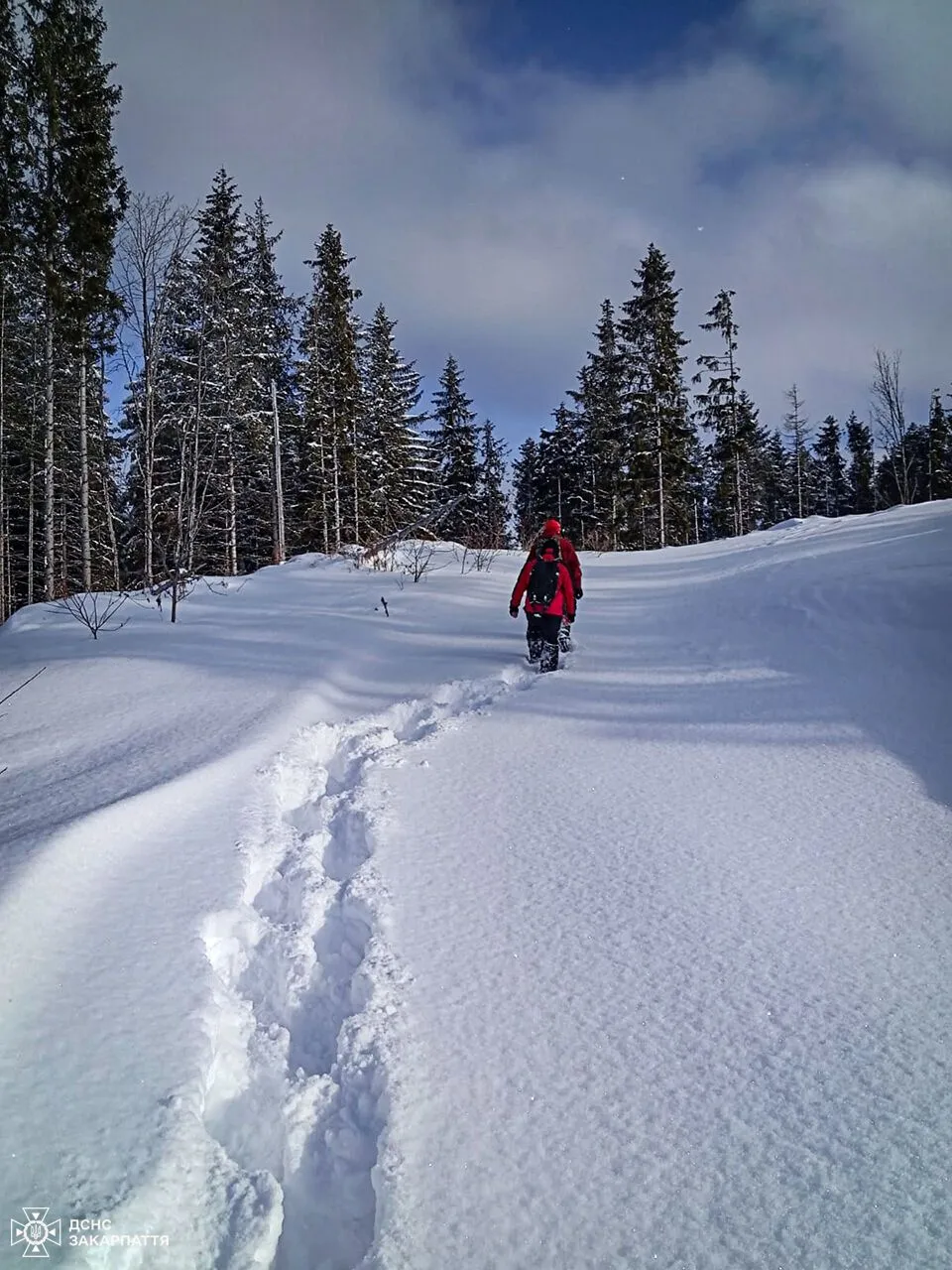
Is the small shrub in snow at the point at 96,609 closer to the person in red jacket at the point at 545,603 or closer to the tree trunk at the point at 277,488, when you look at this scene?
the person in red jacket at the point at 545,603

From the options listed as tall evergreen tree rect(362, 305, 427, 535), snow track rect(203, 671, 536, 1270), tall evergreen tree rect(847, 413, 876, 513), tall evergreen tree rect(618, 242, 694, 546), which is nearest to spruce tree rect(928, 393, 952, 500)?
tall evergreen tree rect(847, 413, 876, 513)

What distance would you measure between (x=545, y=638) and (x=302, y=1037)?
4.93 m

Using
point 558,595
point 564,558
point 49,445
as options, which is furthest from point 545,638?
point 49,445

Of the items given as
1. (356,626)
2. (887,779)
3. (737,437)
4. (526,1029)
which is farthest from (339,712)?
(737,437)

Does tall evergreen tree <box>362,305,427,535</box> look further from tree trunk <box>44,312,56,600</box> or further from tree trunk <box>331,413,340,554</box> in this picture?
tree trunk <box>44,312,56,600</box>

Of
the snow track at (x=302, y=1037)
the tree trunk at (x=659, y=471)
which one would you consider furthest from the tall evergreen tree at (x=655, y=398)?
the snow track at (x=302, y=1037)

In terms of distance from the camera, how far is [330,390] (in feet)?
81.7

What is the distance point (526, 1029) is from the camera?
7.77 feet

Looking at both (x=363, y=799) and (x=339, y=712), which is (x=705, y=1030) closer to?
(x=363, y=799)

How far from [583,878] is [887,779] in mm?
2257

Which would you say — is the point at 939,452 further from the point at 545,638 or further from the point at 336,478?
the point at 545,638

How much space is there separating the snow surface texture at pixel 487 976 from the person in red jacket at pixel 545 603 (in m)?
1.14

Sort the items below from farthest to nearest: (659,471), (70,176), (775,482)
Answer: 1. (775,482)
2. (659,471)
3. (70,176)

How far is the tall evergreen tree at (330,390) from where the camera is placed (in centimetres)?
2477
